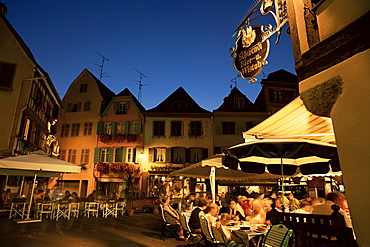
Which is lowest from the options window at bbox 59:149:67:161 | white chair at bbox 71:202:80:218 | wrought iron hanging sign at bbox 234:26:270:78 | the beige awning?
white chair at bbox 71:202:80:218

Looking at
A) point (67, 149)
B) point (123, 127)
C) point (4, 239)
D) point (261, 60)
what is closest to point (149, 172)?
point (123, 127)

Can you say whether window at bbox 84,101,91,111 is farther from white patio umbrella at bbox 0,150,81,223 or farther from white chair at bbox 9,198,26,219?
white patio umbrella at bbox 0,150,81,223

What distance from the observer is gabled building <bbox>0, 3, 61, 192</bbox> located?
1481cm

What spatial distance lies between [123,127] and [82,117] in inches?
184

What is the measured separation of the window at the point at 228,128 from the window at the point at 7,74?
1704 cm

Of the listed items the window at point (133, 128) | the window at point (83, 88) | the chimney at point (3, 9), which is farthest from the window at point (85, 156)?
the chimney at point (3, 9)

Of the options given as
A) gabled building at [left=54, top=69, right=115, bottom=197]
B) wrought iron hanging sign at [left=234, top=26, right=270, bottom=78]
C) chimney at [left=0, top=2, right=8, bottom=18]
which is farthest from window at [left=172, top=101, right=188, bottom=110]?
wrought iron hanging sign at [left=234, top=26, right=270, bottom=78]

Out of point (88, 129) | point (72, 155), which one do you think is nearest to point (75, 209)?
point (72, 155)

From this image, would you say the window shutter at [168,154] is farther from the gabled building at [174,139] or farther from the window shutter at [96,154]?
the window shutter at [96,154]

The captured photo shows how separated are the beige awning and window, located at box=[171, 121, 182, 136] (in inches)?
711

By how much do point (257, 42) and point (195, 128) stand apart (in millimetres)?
18753

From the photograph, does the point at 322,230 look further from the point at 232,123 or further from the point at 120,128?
the point at 120,128

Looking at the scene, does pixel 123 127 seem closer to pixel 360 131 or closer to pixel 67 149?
pixel 67 149

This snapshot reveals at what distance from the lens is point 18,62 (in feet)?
53.1
